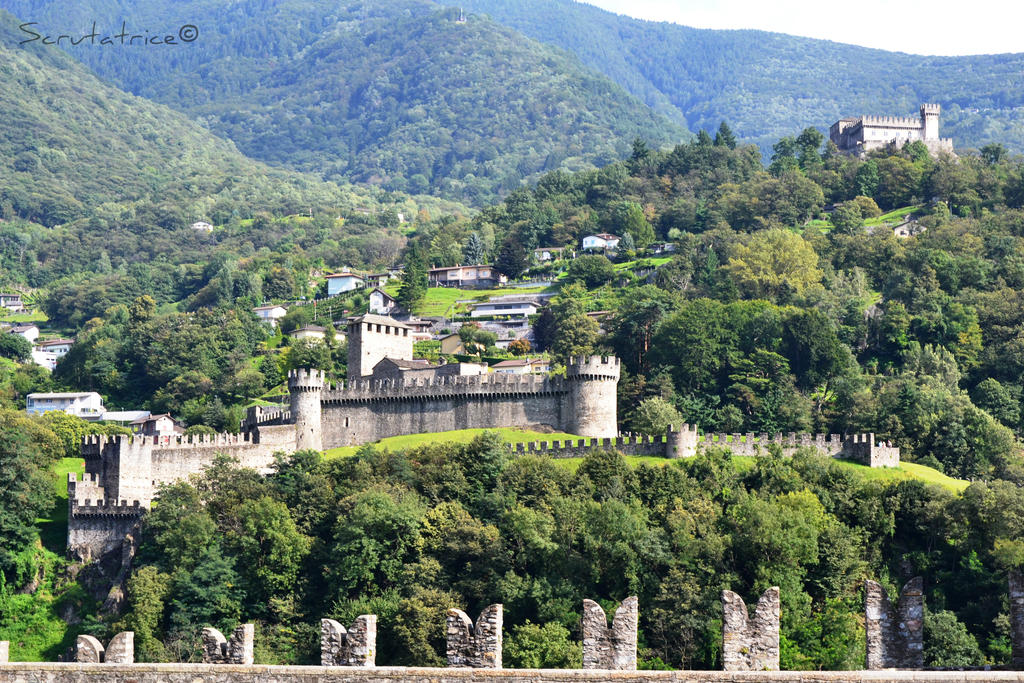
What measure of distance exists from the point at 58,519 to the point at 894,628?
54854 mm

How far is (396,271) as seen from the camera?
155750 millimetres

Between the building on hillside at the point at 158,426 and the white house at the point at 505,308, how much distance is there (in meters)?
31.6

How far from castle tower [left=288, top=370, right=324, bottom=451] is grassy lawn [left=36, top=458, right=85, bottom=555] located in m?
10.7

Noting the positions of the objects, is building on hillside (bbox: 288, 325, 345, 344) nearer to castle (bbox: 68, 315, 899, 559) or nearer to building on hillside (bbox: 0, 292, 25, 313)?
castle (bbox: 68, 315, 899, 559)

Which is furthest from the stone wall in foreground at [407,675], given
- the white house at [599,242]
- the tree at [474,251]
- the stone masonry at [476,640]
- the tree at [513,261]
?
the tree at [474,251]

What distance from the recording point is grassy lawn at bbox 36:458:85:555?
68938 mm

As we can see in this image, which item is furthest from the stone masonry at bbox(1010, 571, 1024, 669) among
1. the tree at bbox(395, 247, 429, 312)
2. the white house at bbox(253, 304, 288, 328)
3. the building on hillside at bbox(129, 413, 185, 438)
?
the white house at bbox(253, 304, 288, 328)

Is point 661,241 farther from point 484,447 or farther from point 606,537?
point 606,537

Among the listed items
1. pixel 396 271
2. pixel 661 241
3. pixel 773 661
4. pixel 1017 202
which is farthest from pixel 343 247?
pixel 773 661

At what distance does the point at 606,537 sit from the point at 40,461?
3184 centimetres

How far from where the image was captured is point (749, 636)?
22.9 m

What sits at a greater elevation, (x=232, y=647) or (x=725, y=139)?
(x=725, y=139)

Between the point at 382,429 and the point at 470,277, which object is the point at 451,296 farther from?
the point at 382,429

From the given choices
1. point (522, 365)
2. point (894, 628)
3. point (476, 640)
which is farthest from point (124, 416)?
point (894, 628)
